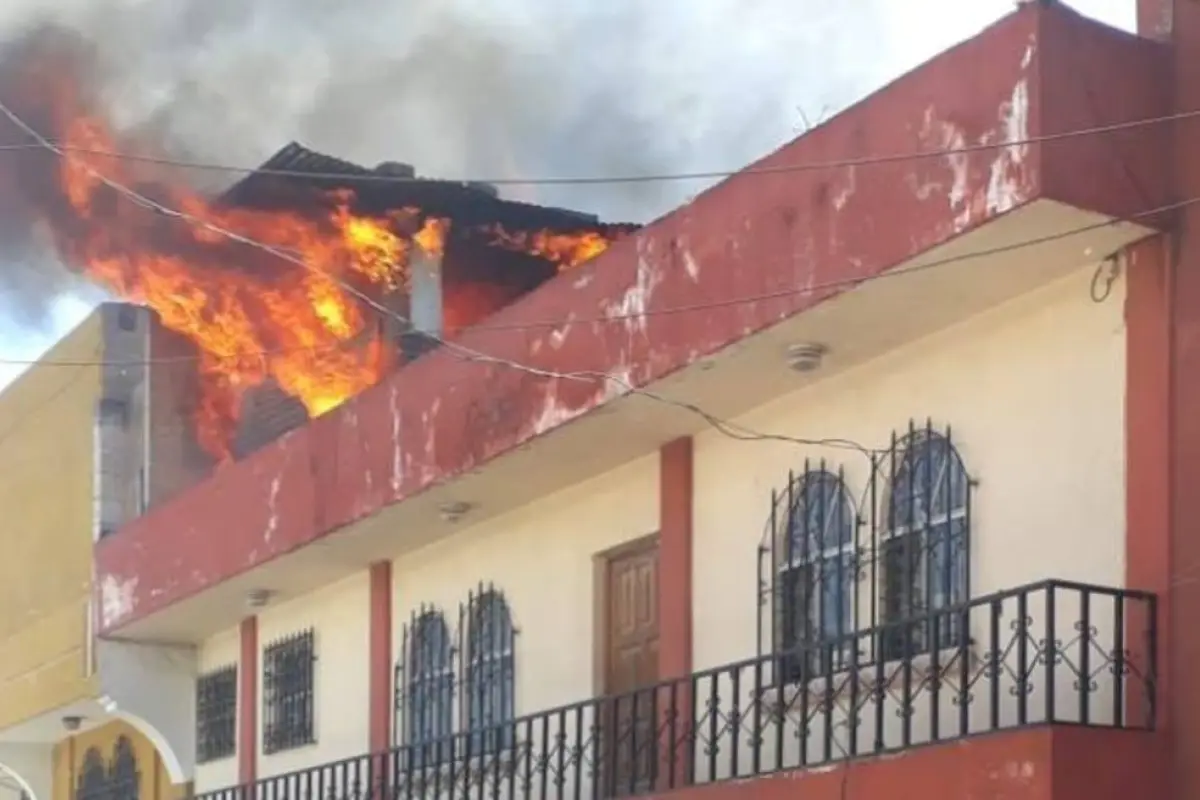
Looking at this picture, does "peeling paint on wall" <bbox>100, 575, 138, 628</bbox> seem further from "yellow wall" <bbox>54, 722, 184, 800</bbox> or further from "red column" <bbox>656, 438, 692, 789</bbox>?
"red column" <bbox>656, 438, 692, 789</bbox>

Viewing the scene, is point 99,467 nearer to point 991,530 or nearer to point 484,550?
point 484,550

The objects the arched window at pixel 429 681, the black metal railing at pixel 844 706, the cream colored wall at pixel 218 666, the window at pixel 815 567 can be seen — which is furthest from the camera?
the cream colored wall at pixel 218 666

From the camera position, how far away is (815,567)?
10.9m

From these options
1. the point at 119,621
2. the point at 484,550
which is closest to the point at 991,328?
the point at 484,550

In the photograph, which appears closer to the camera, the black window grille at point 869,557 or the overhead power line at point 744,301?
the overhead power line at point 744,301

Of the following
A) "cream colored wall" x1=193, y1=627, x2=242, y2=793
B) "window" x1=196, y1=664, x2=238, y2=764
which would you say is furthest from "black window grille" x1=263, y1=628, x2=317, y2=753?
"window" x1=196, y1=664, x2=238, y2=764

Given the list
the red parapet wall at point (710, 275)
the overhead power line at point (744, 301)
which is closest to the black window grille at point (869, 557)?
the overhead power line at point (744, 301)

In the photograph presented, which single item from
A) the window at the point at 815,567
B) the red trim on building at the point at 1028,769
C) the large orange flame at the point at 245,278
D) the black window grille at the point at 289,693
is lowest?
the red trim on building at the point at 1028,769

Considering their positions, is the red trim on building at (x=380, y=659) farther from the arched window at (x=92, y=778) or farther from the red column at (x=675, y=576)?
the arched window at (x=92, y=778)

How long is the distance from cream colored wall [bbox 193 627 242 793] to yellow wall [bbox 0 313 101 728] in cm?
111

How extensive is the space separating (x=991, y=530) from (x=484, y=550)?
17.6 ft

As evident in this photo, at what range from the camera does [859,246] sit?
949 centimetres

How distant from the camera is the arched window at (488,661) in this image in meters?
13.9

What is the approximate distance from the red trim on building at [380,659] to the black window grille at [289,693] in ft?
4.00
